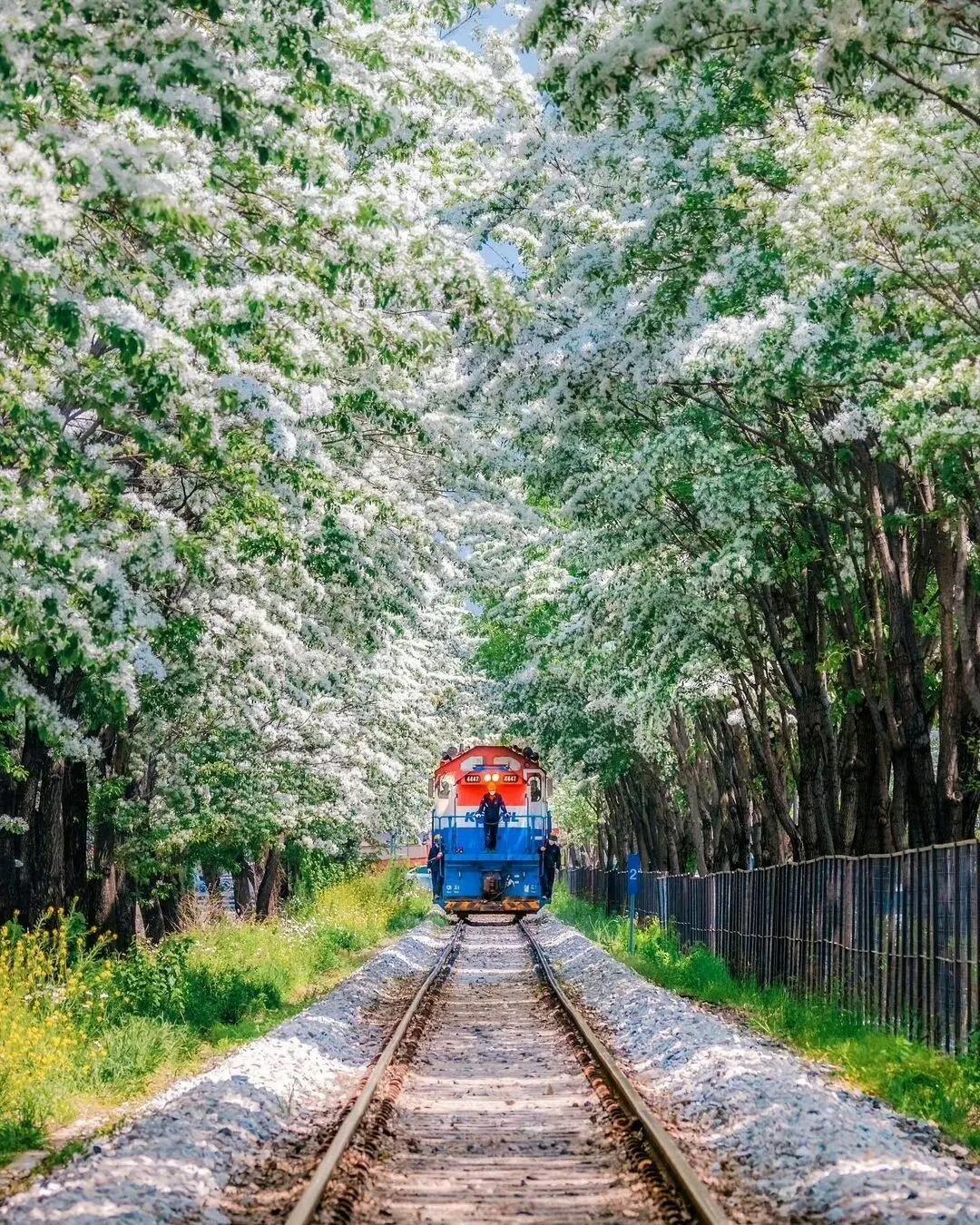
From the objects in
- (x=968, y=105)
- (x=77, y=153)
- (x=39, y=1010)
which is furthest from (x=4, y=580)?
(x=968, y=105)

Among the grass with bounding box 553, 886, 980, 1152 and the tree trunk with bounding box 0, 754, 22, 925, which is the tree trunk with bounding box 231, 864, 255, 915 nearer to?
the grass with bounding box 553, 886, 980, 1152

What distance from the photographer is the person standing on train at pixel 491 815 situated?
3850 centimetres

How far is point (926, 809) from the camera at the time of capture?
19922 millimetres

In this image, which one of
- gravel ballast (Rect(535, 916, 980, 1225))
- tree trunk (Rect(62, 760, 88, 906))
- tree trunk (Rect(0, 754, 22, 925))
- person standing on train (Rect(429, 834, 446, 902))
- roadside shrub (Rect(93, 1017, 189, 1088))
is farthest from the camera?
person standing on train (Rect(429, 834, 446, 902))

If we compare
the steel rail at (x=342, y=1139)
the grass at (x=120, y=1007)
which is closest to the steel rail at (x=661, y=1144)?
the steel rail at (x=342, y=1139)

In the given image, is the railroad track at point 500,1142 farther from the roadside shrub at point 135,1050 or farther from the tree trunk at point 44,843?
the tree trunk at point 44,843

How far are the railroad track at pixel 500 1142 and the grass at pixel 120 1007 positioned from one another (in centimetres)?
240

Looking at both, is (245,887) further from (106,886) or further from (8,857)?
(8,857)

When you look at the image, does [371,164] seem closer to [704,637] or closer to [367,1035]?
[367,1035]

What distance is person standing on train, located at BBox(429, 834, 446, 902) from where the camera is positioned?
39.3m

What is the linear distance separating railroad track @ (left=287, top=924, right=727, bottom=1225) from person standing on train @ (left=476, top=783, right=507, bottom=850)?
63.1 feet

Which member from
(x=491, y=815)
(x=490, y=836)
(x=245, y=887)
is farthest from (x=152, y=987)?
(x=245, y=887)

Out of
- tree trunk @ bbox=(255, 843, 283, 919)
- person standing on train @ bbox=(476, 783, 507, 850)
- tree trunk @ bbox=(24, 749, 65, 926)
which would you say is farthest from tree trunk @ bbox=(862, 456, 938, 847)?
tree trunk @ bbox=(255, 843, 283, 919)

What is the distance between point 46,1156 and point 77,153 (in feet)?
22.5
